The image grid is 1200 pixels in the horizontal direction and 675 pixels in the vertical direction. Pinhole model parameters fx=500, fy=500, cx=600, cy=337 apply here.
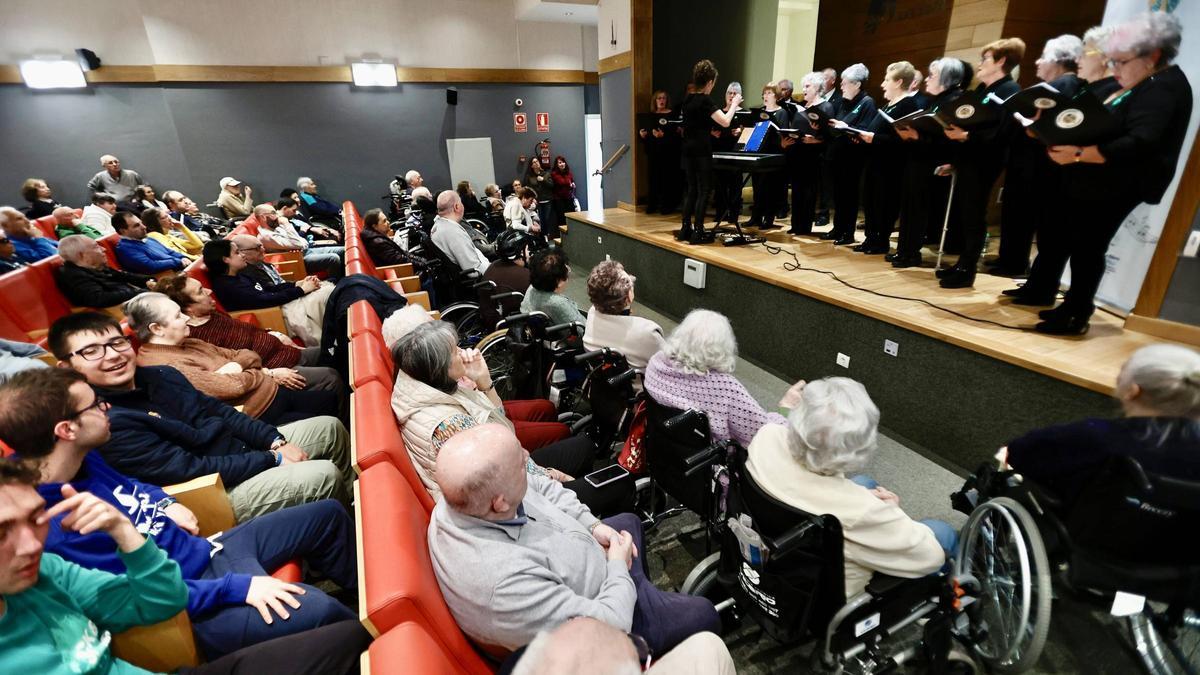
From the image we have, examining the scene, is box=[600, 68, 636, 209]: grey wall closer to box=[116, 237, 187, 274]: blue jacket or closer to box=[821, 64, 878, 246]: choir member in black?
box=[821, 64, 878, 246]: choir member in black

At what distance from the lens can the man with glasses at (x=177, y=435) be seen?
59.2 inches

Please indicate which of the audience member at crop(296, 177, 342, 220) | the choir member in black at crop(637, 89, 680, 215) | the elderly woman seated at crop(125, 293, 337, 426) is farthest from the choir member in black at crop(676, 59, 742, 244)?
the audience member at crop(296, 177, 342, 220)

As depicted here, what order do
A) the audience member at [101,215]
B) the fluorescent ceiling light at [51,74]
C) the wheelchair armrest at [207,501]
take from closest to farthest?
the wheelchair armrest at [207,501]
the audience member at [101,215]
the fluorescent ceiling light at [51,74]

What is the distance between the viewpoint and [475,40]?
8531 mm

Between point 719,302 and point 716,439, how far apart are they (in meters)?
2.22

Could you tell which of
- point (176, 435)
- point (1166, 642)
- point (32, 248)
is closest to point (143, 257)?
point (32, 248)

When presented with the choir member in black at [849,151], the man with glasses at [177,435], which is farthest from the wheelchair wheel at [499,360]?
the choir member in black at [849,151]

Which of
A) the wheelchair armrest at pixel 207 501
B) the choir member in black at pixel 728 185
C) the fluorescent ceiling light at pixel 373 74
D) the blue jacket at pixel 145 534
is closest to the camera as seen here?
the blue jacket at pixel 145 534

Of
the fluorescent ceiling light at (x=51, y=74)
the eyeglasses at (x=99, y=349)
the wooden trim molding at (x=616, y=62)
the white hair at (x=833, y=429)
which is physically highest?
Answer: the fluorescent ceiling light at (x=51, y=74)

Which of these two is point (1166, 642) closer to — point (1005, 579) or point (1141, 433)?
point (1005, 579)

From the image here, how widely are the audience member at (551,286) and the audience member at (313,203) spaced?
6.29 m

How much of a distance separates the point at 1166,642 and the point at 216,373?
10.6ft

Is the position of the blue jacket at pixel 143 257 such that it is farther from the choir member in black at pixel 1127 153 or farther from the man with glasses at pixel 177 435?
the choir member in black at pixel 1127 153

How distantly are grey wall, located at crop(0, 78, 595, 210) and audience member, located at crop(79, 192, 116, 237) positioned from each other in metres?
2.07
